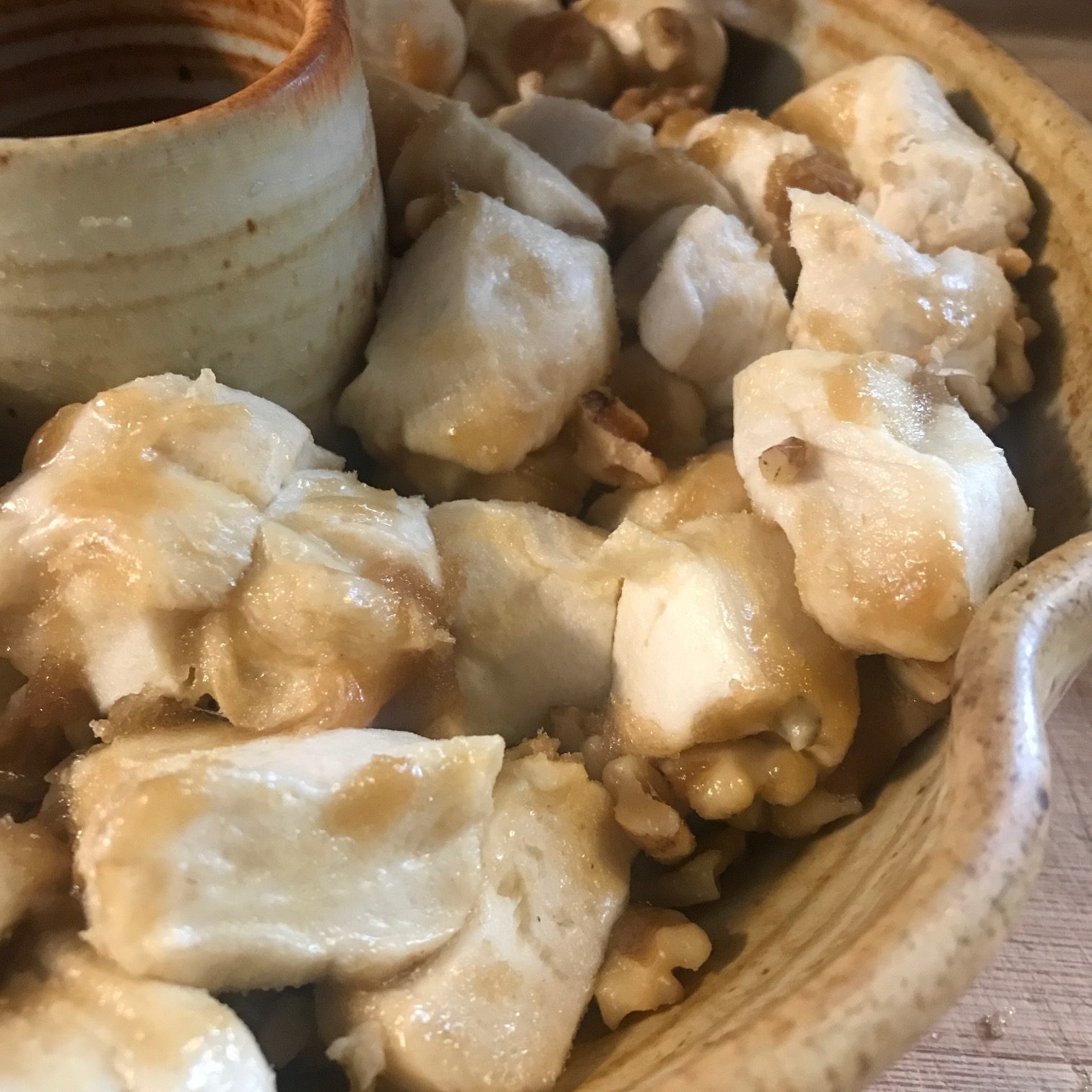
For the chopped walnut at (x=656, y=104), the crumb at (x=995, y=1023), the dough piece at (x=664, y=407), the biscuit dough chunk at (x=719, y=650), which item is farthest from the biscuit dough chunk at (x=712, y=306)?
the crumb at (x=995, y=1023)

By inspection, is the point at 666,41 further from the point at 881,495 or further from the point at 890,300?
the point at 881,495

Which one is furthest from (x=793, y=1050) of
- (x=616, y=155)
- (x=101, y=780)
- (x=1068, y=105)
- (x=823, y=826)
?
(x=1068, y=105)

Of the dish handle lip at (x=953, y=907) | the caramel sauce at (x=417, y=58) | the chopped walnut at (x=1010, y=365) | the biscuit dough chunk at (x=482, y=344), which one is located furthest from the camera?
the caramel sauce at (x=417, y=58)

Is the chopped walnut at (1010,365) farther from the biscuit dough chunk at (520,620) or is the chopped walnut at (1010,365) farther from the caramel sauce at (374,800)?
the caramel sauce at (374,800)

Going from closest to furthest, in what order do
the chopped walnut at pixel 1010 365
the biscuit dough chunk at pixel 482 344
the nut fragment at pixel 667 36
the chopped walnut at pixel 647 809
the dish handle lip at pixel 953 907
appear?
the dish handle lip at pixel 953 907 → the chopped walnut at pixel 647 809 → the biscuit dough chunk at pixel 482 344 → the chopped walnut at pixel 1010 365 → the nut fragment at pixel 667 36

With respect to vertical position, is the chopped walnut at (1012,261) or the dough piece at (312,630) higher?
the chopped walnut at (1012,261)

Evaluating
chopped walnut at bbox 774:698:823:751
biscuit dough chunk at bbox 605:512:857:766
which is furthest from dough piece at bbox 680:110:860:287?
chopped walnut at bbox 774:698:823:751

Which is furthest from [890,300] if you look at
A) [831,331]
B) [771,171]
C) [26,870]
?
[26,870]

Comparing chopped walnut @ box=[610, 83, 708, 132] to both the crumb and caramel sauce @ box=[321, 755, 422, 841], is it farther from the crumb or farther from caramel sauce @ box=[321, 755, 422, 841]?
the crumb
